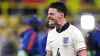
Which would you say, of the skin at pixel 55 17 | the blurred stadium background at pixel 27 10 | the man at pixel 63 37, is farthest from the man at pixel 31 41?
the blurred stadium background at pixel 27 10

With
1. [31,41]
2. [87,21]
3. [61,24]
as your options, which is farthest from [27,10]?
[61,24]

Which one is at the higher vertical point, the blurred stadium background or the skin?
the skin

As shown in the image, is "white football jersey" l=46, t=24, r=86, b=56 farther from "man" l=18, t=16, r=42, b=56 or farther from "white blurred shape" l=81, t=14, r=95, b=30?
"white blurred shape" l=81, t=14, r=95, b=30

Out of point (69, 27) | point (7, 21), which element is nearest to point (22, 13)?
point (7, 21)

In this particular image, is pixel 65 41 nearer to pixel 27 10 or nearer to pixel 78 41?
pixel 78 41

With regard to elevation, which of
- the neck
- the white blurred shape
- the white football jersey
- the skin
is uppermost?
the skin

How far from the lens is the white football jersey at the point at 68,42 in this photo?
25.6ft

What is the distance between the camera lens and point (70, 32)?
7.88m

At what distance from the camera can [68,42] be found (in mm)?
7844

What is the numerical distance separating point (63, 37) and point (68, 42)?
0.38 feet

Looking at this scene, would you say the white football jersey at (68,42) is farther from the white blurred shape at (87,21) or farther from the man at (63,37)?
the white blurred shape at (87,21)

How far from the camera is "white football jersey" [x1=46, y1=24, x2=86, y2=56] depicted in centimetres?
780

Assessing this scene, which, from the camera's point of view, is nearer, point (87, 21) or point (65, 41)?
point (65, 41)

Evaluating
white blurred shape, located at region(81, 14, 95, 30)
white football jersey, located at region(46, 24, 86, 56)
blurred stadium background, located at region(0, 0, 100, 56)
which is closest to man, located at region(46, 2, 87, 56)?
white football jersey, located at region(46, 24, 86, 56)
